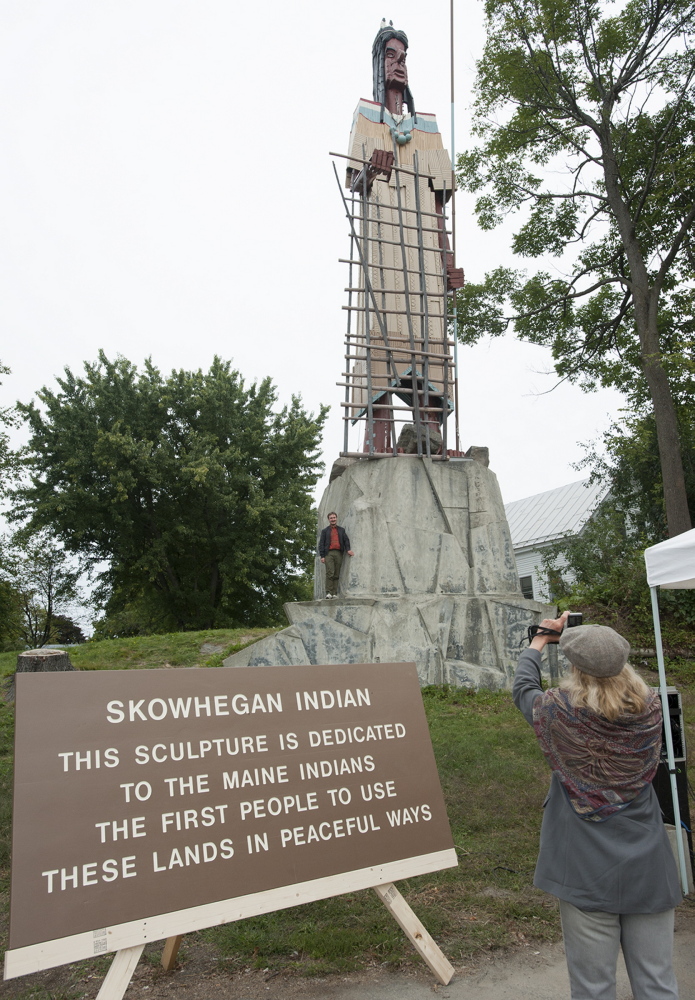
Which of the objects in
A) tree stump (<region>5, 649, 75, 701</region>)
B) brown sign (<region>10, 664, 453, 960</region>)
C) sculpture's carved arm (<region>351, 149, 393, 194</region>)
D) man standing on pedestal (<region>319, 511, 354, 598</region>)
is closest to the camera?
brown sign (<region>10, 664, 453, 960</region>)

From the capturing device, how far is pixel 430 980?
3.70m

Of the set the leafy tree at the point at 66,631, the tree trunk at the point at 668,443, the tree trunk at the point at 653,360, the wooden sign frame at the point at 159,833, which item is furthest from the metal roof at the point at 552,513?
the wooden sign frame at the point at 159,833

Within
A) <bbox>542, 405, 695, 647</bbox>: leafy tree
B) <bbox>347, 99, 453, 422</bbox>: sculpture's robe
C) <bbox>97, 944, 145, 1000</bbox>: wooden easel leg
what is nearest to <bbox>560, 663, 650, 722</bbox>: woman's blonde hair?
<bbox>97, 944, 145, 1000</bbox>: wooden easel leg

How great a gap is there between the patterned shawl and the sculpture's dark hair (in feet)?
52.0

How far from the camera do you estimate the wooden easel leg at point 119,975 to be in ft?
9.19

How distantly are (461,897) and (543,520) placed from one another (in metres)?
29.0

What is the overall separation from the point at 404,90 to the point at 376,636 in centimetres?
1163

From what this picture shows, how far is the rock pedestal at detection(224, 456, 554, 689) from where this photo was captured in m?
11.2

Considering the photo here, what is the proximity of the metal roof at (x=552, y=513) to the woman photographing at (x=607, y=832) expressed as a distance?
2715cm

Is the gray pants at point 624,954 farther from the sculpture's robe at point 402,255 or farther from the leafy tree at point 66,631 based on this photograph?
the leafy tree at point 66,631

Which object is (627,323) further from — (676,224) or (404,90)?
(404,90)

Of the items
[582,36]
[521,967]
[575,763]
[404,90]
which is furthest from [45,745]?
[582,36]

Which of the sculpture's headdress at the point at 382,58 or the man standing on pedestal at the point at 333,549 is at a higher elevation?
the sculpture's headdress at the point at 382,58

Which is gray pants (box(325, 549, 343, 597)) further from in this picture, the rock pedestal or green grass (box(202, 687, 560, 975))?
green grass (box(202, 687, 560, 975))
